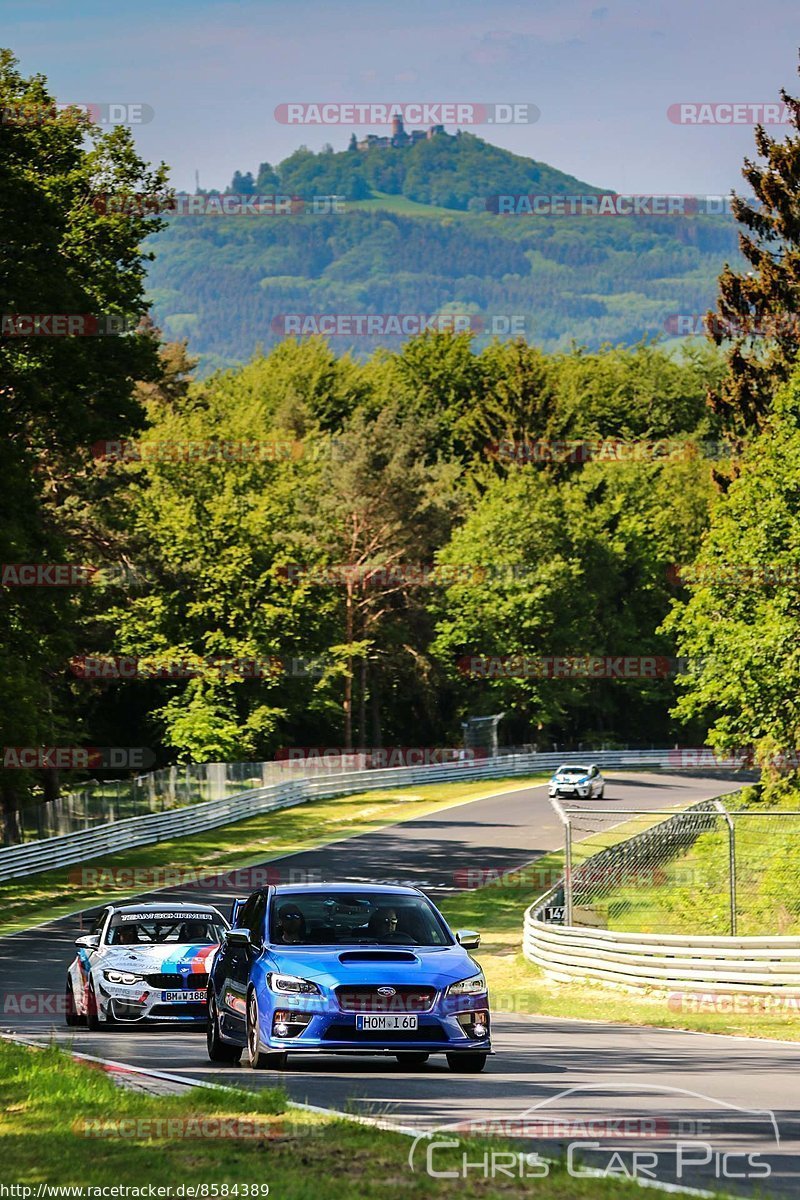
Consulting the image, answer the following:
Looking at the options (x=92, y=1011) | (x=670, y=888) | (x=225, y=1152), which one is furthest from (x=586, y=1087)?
(x=670, y=888)

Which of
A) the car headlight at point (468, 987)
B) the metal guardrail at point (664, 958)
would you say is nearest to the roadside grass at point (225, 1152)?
the car headlight at point (468, 987)

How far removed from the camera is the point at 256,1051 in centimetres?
1310

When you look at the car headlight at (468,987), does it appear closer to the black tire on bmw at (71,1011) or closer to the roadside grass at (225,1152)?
the roadside grass at (225,1152)

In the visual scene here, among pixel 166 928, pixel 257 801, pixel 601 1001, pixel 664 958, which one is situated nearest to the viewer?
pixel 166 928

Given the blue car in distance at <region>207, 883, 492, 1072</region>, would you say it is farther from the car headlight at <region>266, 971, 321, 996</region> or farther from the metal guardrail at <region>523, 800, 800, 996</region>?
the metal guardrail at <region>523, 800, 800, 996</region>

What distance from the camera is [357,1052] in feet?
42.2

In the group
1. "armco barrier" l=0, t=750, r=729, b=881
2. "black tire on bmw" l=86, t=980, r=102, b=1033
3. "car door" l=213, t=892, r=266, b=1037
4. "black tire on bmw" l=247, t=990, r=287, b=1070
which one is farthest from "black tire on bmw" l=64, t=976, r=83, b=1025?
"armco barrier" l=0, t=750, r=729, b=881

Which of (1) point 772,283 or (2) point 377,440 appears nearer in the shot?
(1) point 772,283

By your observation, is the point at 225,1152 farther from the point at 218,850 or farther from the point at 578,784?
the point at 578,784

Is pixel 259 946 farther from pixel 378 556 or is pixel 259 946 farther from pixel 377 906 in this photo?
pixel 378 556

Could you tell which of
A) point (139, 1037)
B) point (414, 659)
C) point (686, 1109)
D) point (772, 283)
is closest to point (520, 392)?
point (414, 659)

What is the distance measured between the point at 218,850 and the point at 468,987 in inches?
1413

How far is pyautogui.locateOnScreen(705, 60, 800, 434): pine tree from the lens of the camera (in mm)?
51656

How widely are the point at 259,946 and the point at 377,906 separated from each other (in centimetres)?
108
